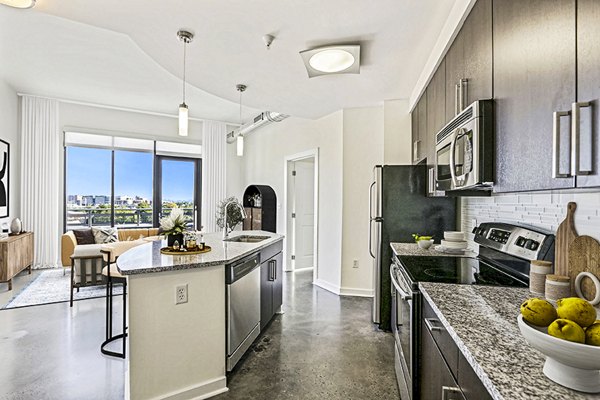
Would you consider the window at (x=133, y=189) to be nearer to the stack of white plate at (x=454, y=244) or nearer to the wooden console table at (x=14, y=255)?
the wooden console table at (x=14, y=255)

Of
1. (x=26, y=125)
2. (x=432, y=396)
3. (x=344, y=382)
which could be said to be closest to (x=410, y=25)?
(x=432, y=396)

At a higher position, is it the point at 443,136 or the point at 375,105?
the point at 375,105

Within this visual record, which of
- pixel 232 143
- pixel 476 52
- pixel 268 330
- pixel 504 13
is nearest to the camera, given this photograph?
pixel 504 13

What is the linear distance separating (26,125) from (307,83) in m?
5.48

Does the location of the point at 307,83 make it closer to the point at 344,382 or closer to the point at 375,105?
the point at 375,105

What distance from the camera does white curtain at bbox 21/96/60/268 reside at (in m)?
5.79

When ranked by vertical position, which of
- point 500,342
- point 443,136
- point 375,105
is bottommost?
point 500,342

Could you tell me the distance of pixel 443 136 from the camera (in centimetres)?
214

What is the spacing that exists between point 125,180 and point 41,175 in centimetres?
140

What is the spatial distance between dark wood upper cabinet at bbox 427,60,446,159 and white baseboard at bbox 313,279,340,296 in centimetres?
243

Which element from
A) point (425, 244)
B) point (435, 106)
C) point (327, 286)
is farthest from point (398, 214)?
point (327, 286)

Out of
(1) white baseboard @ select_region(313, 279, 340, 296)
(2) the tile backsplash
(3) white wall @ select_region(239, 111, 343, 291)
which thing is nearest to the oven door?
(2) the tile backsplash

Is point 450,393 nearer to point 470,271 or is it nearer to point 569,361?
point 569,361

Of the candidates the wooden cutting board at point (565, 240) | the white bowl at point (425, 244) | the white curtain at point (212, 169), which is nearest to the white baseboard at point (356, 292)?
the white bowl at point (425, 244)
